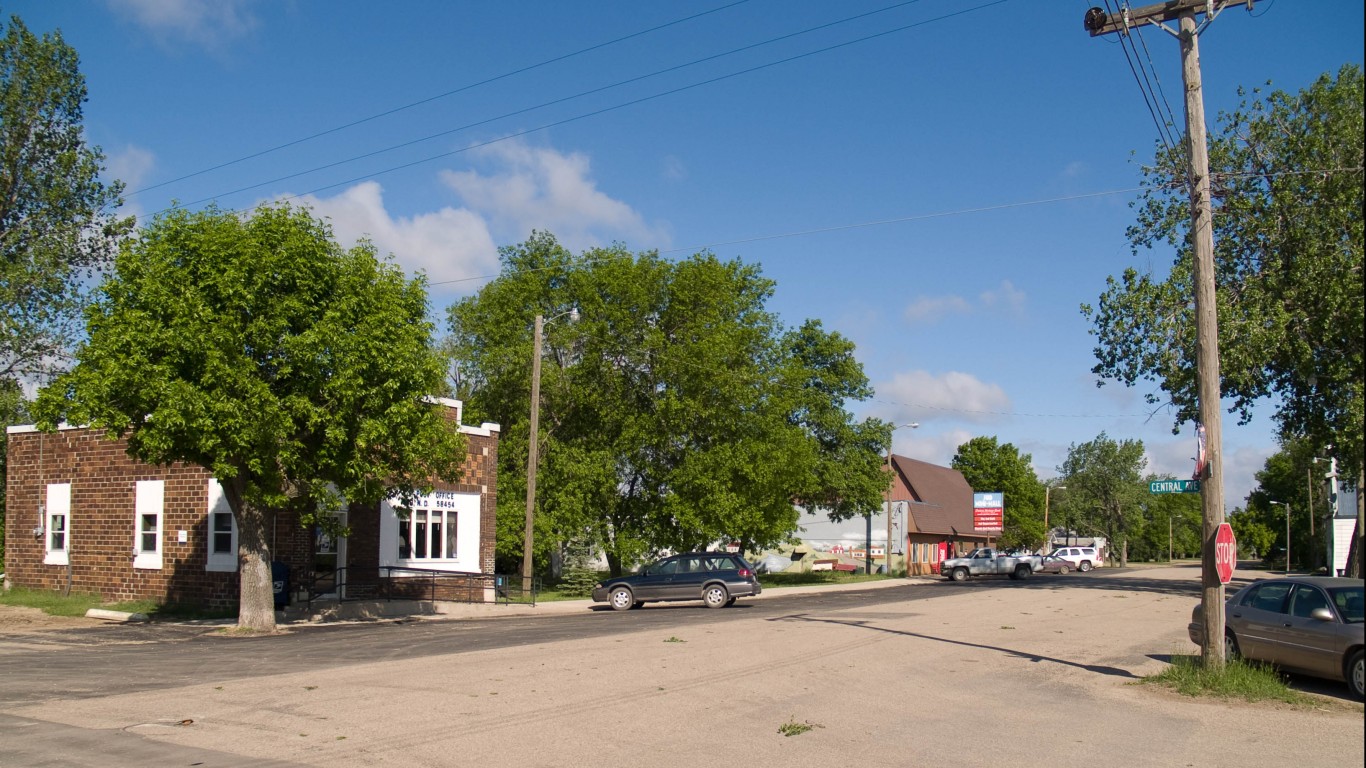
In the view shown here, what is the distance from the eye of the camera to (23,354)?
33.5 meters

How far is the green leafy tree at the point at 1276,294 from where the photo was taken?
29.8 metres

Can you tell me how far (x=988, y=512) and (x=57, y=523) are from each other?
63.6 metres

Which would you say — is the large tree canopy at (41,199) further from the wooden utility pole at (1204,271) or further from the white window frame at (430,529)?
the wooden utility pole at (1204,271)

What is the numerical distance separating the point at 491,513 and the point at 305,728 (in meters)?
22.7

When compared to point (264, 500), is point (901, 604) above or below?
below

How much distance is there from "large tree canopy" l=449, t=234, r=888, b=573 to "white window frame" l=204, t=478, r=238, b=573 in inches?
574

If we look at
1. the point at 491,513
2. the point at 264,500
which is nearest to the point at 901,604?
the point at 491,513

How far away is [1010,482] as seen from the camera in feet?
328

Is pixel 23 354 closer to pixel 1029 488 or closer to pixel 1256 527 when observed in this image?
pixel 1029 488

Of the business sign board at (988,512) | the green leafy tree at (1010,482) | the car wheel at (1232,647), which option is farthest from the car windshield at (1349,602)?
the green leafy tree at (1010,482)

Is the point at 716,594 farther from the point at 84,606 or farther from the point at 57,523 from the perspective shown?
the point at 57,523

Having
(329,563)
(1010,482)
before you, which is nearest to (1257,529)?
(1010,482)

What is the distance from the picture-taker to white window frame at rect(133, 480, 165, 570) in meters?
28.9

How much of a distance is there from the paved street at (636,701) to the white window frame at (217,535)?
5874 mm
